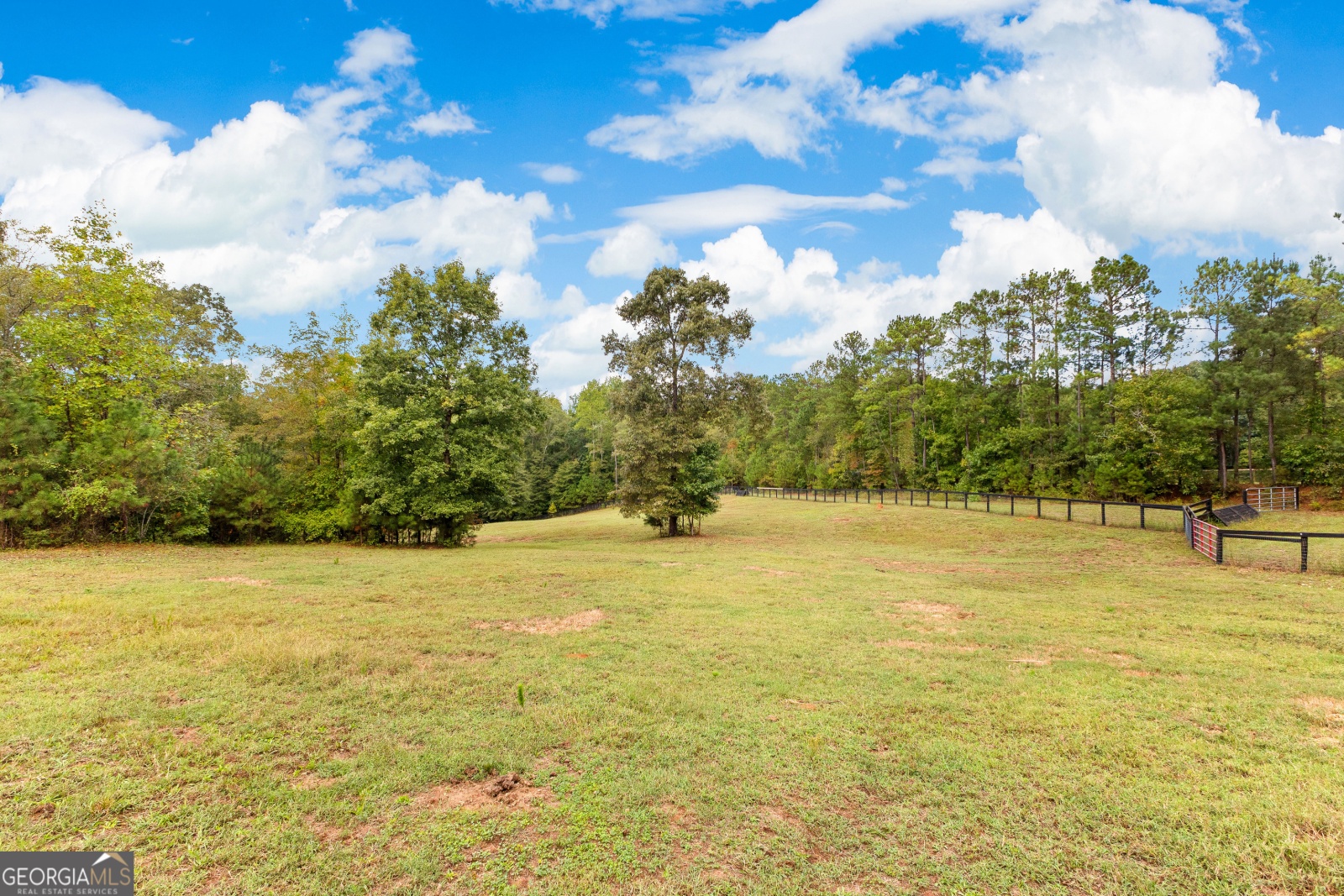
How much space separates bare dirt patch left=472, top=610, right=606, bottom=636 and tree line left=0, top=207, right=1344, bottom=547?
11657mm

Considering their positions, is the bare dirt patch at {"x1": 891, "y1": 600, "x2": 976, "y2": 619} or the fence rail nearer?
the bare dirt patch at {"x1": 891, "y1": 600, "x2": 976, "y2": 619}

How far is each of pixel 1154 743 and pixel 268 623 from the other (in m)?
10.4

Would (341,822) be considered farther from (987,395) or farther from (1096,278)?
(987,395)

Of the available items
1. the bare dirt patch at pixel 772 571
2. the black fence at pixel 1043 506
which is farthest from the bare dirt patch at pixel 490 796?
the black fence at pixel 1043 506

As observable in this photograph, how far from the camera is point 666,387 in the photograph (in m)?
24.1

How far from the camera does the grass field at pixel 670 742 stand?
3.38 meters

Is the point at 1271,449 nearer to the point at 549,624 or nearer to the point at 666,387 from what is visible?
the point at 666,387

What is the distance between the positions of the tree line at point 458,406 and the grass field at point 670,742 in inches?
294

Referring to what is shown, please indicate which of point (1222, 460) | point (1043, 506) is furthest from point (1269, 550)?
point (1222, 460)

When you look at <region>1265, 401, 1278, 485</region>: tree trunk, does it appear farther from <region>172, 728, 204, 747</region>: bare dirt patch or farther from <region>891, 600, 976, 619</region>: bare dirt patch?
<region>172, 728, 204, 747</region>: bare dirt patch

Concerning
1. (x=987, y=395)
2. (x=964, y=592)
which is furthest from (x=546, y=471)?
(x=964, y=592)

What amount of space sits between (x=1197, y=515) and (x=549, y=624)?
2638 centimetres

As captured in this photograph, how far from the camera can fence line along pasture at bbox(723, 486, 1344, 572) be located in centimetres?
1351

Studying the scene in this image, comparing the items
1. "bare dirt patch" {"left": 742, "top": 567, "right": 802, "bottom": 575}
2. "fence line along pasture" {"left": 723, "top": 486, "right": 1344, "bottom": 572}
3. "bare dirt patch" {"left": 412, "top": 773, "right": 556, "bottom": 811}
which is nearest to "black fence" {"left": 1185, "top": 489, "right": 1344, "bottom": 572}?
"fence line along pasture" {"left": 723, "top": 486, "right": 1344, "bottom": 572}
